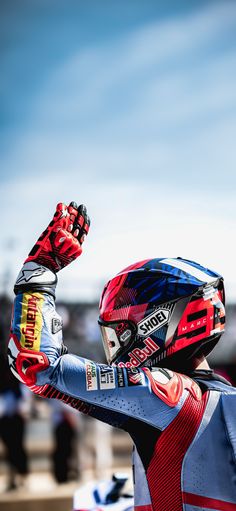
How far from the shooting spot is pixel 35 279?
2.67m

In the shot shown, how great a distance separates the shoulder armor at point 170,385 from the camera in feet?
7.58

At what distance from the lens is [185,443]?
231 centimetres

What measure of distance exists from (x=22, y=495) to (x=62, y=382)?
6.25 metres

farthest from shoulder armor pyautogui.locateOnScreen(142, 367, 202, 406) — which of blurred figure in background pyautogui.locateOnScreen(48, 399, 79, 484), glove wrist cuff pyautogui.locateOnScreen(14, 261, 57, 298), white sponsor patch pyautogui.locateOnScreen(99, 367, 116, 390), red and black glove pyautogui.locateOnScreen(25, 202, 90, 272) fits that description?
blurred figure in background pyautogui.locateOnScreen(48, 399, 79, 484)

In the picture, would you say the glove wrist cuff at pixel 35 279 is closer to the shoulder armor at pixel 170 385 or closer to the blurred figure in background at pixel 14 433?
the shoulder armor at pixel 170 385

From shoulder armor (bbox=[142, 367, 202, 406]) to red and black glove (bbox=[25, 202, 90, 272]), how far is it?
682mm

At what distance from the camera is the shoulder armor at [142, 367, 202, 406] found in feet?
7.58

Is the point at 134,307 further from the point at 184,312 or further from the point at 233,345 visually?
the point at 233,345

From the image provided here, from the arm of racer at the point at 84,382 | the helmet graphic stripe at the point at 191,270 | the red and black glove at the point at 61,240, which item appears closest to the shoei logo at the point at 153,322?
the helmet graphic stripe at the point at 191,270

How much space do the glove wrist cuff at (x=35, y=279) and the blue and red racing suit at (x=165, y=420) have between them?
0.34 m

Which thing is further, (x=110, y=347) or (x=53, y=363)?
(x=110, y=347)

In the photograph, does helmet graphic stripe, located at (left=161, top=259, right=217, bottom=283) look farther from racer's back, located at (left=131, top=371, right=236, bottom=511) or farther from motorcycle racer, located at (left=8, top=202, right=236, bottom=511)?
racer's back, located at (left=131, top=371, right=236, bottom=511)

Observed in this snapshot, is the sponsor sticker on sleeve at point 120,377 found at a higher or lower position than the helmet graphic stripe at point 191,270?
lower

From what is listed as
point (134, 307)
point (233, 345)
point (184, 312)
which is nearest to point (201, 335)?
point (184, 312)
